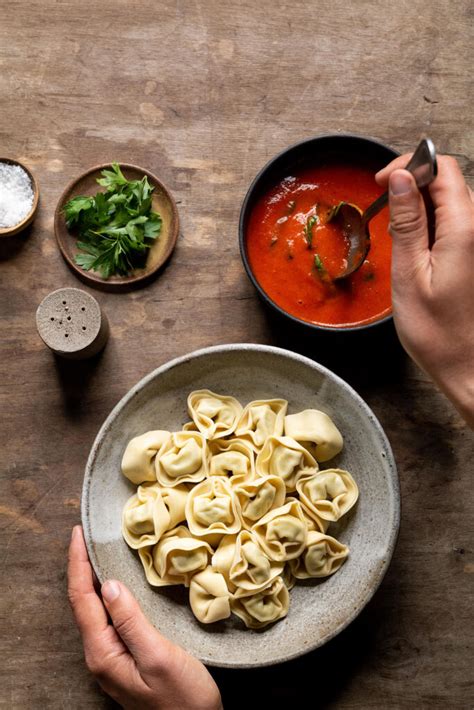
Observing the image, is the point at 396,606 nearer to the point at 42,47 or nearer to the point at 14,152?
the point at 14,152

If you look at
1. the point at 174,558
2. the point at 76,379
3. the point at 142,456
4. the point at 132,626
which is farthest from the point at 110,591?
the point at 76,379

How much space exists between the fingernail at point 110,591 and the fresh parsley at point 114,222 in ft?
3.63

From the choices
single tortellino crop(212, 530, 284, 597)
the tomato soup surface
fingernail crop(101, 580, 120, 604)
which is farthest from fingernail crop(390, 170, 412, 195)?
fingernail crop(101, 580, 120, 604)

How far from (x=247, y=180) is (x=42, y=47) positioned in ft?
3.13

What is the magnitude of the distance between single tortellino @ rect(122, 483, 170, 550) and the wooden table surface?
278mm

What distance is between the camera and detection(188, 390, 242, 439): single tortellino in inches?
98.0

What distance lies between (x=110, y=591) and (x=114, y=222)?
130 centimetres

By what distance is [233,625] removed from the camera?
7.99 ft

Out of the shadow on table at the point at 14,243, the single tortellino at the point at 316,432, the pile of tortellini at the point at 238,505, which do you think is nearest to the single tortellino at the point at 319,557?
the pile of tortellini at the point at 238,505

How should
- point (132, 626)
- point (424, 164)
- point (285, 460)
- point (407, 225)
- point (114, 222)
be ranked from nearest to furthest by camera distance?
point (424, 164), point (407, 225), point (132, 626), point (285, 460), point (114, 222)

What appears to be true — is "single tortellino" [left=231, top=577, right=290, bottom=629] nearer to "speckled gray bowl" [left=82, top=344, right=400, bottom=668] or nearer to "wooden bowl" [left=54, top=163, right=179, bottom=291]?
"speckled gray bowl" [left=82, top=344, right=400, bottom=668]

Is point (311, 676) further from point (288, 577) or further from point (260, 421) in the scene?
point (260, 421)

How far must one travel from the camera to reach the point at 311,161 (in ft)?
8.18

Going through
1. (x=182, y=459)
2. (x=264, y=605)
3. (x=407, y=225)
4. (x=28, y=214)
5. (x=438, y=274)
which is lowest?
(x=264, y=605)
